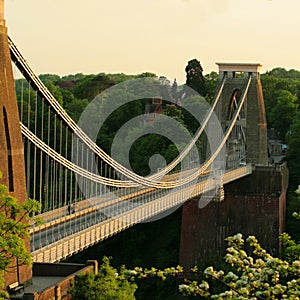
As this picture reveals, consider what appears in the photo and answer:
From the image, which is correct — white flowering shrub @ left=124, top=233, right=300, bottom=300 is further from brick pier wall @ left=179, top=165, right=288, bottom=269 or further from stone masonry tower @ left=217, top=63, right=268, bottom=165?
stone masonry tower @ left=217, top=63, right=268, bottom=165

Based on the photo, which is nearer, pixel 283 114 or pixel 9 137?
pixel 9 137

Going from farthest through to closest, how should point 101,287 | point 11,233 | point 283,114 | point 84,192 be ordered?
point 283,114
point 84,192
point 101,287
point 11,233

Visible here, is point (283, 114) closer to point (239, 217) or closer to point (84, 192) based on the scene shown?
point (239, 217)

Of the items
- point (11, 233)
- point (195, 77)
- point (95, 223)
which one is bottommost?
point (95, 223)

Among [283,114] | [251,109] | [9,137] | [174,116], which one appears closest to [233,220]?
[251,109]

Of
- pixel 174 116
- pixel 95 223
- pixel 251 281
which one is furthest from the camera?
pixel 174 116

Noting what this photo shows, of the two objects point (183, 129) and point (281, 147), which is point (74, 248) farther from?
point (281, 147)

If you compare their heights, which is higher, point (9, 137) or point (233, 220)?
point (9, 137)

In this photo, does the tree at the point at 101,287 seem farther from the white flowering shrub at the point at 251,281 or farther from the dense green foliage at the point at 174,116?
the dense green foliage at the point at 174,116
